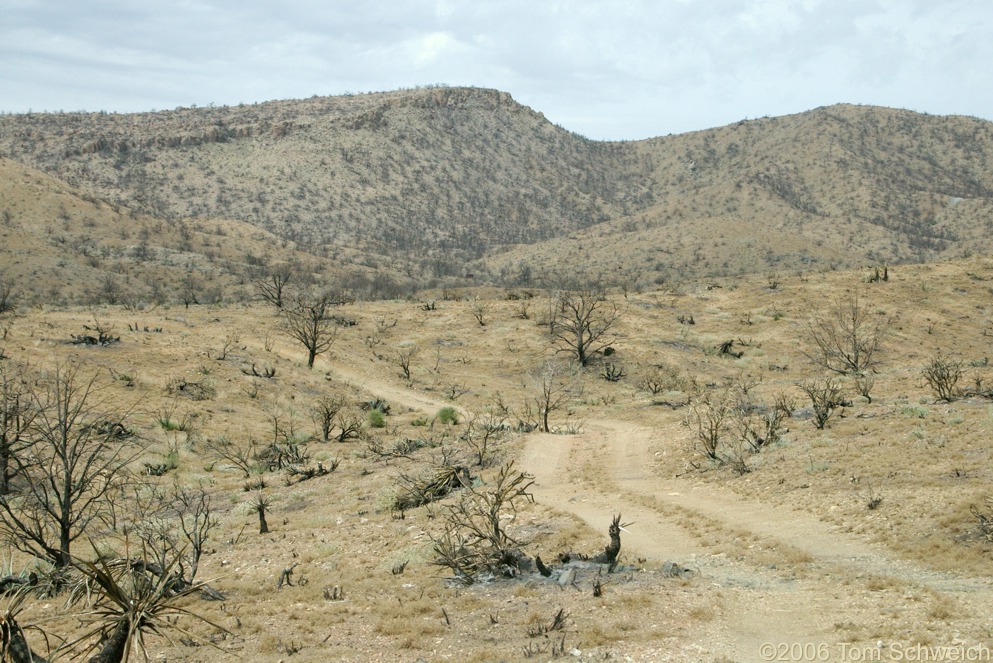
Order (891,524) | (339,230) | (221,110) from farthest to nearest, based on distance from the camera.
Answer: (221,110) → (339,230) → (891,524)

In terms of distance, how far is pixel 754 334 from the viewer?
137ft

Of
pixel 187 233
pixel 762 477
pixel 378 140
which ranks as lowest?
pixel 762 477

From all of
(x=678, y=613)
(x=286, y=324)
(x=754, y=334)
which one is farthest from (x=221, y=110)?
(x=678, y=613)

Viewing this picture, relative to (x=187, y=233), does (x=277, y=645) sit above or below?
below

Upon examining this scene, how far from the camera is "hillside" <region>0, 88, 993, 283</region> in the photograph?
8981 cm

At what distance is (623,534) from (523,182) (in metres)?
118

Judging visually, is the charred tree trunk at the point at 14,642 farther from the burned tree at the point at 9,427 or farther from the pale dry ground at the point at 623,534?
the burned tree at the point at 9,427

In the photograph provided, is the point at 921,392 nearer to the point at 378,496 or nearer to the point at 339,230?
the point at 378,496

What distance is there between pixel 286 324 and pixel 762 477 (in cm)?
3301

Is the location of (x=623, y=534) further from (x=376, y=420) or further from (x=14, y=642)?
(x=376, y=420)

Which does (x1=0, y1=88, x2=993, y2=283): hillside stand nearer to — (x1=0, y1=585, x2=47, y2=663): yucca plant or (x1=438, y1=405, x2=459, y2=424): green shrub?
(x1=438, y1=405, x2=459, y2=424): green shrub

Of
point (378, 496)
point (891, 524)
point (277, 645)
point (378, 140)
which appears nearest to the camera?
point (277, 645)

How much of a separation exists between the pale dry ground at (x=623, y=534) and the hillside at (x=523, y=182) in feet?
175

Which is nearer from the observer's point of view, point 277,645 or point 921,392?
point 277,645
